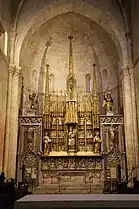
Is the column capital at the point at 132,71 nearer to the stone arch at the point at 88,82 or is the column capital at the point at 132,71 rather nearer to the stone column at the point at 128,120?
the stone column at the point at 128,120

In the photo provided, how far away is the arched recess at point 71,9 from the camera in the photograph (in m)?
18.4

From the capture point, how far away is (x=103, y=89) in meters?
21.8

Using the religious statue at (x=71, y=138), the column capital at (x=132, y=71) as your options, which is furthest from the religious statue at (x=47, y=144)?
the column capital at (x=132, y=71)

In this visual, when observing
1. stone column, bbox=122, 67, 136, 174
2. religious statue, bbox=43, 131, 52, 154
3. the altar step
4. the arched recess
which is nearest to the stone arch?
the arched recess

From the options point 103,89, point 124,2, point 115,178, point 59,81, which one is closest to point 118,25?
point 124,2

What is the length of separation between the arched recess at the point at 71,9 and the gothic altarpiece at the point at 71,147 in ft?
14.8

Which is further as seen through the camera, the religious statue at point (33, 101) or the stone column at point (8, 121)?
the religious statue at point (33, 101)

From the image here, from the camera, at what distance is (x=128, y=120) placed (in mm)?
17125

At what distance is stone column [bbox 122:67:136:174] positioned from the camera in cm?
1654

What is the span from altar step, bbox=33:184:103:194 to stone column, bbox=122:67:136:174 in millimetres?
2673

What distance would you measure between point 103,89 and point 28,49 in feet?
24.3

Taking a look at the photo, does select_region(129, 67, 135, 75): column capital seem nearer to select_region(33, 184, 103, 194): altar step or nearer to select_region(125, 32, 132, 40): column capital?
select_region(125, 32, 132, 40): column capital

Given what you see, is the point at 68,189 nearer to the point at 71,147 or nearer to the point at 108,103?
the point at 71,147

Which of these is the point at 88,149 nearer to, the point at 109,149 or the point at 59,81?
the point at 109,149
